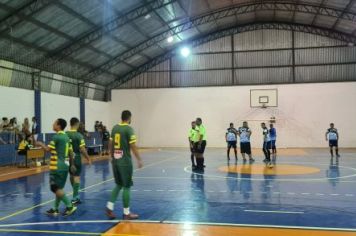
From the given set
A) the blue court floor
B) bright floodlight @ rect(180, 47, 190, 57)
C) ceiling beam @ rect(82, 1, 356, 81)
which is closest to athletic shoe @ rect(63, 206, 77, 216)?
the blue court floor

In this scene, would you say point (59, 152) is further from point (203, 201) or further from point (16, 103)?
point (16, 103)

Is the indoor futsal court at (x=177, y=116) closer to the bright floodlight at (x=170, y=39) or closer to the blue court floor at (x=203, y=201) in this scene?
the blue court floor at (x=203, y=201)

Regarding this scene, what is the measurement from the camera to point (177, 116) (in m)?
38.7

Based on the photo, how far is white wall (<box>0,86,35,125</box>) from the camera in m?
23.7

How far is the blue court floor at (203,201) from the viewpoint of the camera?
26.2 feet

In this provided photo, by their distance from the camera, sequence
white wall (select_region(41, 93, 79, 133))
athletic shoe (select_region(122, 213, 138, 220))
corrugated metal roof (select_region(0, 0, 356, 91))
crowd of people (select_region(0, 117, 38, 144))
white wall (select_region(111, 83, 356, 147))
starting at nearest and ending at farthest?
athletic shoe (select_region(122, 213, 138, 220))
crowd of people (select_region(0, 117, 38, 144))
corrugated metal roof (select_region(0, 0, 356, 91))
white wall (select_region(41, 93, 79, 133))
white wall (select_region(111, 83, 356, 147))

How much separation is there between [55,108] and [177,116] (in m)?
12.6

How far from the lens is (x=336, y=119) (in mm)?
35625

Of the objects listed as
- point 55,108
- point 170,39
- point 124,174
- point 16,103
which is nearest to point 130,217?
point 124,174

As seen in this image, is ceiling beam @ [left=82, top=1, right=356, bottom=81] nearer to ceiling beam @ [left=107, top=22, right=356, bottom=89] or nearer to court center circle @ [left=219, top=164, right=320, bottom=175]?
ceiling beam @ [left=107, top=22, right=356, bottom=89]

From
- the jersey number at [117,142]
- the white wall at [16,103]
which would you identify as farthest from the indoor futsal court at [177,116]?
the white wall at [16,103]

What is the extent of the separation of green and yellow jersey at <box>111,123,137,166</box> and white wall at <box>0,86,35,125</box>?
1736 cm

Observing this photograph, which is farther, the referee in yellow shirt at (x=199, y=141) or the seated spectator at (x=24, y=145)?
the seated spectator at (x=24, y=145)

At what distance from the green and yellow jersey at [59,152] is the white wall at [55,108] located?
2057 cm
